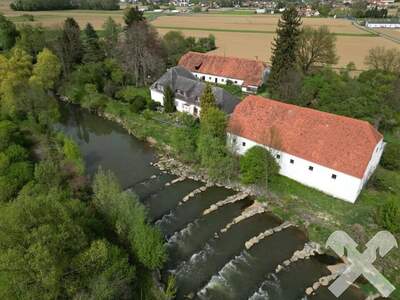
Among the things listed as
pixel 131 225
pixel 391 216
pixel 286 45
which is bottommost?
pixel 391 216

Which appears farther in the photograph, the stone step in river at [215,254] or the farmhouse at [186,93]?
the farmhouse at [186,93]

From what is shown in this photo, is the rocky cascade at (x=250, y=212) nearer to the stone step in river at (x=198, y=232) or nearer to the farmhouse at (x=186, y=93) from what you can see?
the stone step in river at (x=198, y=232)

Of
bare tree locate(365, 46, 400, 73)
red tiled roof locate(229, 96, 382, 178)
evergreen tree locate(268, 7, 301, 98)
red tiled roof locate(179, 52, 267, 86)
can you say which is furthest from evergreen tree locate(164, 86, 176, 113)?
bare tree locate(365, 46, 400, 73)

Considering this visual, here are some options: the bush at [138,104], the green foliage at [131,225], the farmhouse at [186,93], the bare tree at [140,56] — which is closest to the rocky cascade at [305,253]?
the green foliage at [131,225]

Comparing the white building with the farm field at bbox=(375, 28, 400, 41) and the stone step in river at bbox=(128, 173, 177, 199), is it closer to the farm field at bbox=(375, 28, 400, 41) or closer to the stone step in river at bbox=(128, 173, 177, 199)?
the farm field at bbox=(375, 28, 400, 41)

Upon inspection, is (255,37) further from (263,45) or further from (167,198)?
(167,198)

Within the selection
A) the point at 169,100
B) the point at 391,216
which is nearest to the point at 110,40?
the point at 169,100
